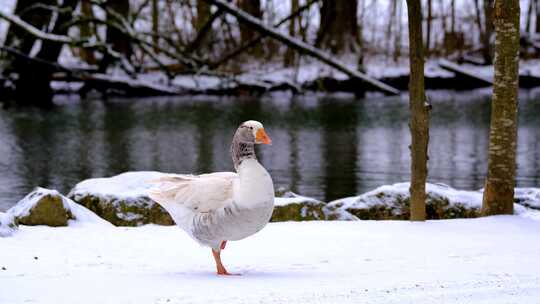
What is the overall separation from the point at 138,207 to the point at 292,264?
364 centimetres

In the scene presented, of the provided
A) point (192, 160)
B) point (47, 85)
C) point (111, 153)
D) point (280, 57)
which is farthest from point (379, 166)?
point (280, 57)

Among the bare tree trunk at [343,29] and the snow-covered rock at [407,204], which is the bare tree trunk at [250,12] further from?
the snow-covered rock at [407,204]

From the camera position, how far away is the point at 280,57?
46250 millimetres

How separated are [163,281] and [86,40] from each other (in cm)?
1237

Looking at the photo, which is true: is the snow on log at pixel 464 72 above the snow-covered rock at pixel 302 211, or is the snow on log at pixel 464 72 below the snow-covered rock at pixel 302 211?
above

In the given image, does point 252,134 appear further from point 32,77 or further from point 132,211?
point 32,77

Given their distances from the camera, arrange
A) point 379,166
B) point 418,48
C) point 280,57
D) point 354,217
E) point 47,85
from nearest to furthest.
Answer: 1. point 418,48
2. point 354,217
3. point 379,166
4. point 47,85
5. point 280,57

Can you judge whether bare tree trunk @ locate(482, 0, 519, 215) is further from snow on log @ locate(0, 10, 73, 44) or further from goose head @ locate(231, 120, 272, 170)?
snow on log @ locate(0, 10, 73, 44)

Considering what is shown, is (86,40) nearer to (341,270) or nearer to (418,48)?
(418,48)

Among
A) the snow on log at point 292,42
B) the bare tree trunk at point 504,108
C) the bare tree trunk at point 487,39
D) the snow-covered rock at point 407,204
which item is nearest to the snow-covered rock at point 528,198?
the snow-covered rock at point 407,204

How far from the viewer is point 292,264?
6465 mm

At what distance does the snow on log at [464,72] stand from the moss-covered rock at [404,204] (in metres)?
30.7

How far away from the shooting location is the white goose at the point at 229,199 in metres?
5.71

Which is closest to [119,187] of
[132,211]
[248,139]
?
[132,211]
